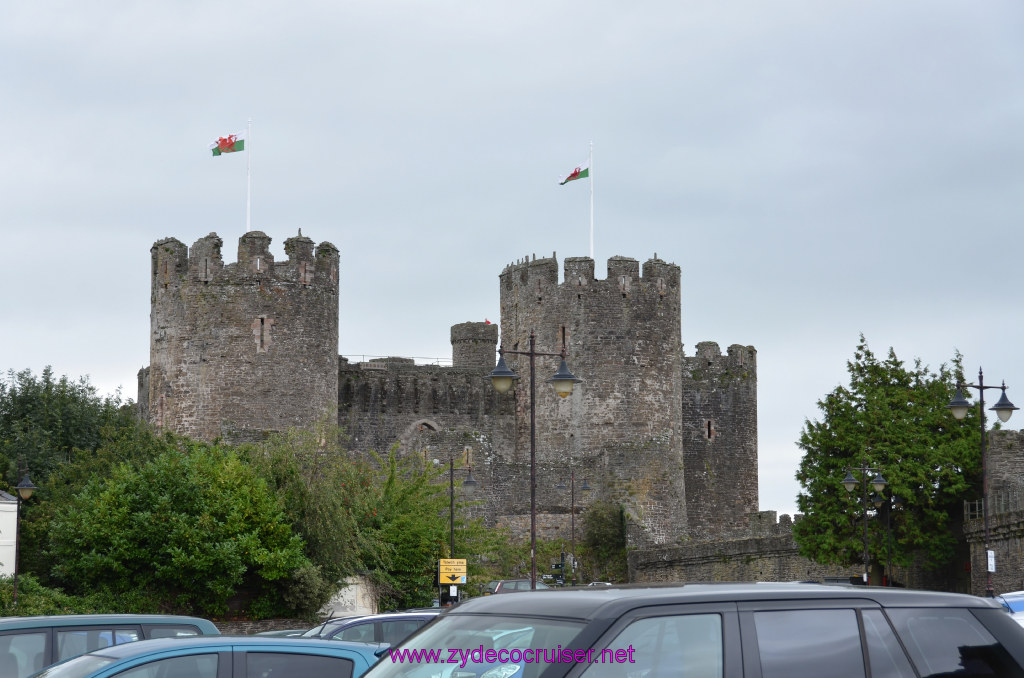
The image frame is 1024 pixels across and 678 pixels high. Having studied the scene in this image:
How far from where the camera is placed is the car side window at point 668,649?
6.04 m

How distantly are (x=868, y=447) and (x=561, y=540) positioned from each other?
14037 millimetres

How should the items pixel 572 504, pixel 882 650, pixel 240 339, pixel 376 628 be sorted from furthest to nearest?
1. pixel 572 504
2. pixel 240 339
3. pixel 376 628
4. pixel 882 650

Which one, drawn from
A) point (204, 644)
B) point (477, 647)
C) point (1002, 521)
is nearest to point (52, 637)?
point (204, 644)

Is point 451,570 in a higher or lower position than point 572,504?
lower

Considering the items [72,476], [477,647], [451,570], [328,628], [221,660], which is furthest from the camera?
[72,476]

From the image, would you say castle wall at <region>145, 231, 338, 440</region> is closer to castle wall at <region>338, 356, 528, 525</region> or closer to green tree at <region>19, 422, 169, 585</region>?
green tree at <region>19, 422, 169, 585</region>

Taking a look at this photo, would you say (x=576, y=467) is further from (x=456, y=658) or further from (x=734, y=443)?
(x=456, y=658)

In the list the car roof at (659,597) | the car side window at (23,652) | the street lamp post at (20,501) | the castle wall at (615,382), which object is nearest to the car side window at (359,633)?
the car side window at (23,652)

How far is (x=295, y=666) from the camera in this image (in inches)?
369

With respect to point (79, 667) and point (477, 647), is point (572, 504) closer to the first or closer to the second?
point (79, 667)

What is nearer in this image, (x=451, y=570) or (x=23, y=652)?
(x=23, y=652)

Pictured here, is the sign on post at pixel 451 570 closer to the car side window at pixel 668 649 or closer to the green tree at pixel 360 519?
the green tree at pixel 360 519

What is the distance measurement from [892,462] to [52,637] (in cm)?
3364

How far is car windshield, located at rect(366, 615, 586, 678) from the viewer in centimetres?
610
